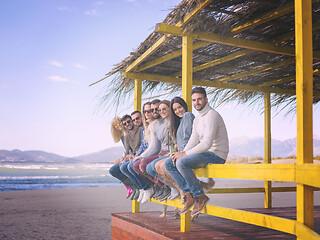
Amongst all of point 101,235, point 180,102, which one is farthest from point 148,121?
point 101,235

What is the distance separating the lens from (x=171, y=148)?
16.6 ft

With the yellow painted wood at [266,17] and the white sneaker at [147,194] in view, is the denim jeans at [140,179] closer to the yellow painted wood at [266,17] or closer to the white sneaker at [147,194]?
the white sneaker at [147,194]

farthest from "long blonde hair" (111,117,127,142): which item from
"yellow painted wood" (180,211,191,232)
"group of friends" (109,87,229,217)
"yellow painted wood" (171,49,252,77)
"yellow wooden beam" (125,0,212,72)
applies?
"yellow painted wood" (180,211,191,232)

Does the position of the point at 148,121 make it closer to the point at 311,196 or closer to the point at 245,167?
the point at 245,167

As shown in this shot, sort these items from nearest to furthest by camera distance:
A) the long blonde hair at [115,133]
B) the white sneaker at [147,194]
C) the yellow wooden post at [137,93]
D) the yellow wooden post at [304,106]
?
the yellow wooden post at [304,106] < the white sneaker at [147,194] < the long blonde hair at [115,133] < the yellow wooden post at [137,93]

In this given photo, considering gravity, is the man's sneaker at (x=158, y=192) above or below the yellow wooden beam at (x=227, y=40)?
below

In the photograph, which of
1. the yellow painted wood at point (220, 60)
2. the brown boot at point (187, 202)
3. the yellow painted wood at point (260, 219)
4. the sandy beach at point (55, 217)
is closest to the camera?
the yellow painted wood at point (260, 219)

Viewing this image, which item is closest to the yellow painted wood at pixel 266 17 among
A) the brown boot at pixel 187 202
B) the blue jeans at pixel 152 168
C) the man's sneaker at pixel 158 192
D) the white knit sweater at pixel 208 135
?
the white knit sweater at pixel 208 135

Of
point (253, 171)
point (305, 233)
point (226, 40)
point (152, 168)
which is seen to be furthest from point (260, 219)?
point (226, 40)

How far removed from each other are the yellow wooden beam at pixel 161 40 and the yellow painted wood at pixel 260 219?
2.23 metres

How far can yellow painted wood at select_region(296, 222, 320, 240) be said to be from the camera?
288cm

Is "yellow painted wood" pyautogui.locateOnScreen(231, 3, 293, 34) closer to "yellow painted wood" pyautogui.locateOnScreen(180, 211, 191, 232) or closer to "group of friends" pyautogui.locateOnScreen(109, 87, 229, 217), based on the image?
"group of friends" pyautogui.locateOnScreen(109, 87, 229, 217)

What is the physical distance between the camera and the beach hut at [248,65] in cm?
310

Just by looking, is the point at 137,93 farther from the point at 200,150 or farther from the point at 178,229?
the point at 200,150
